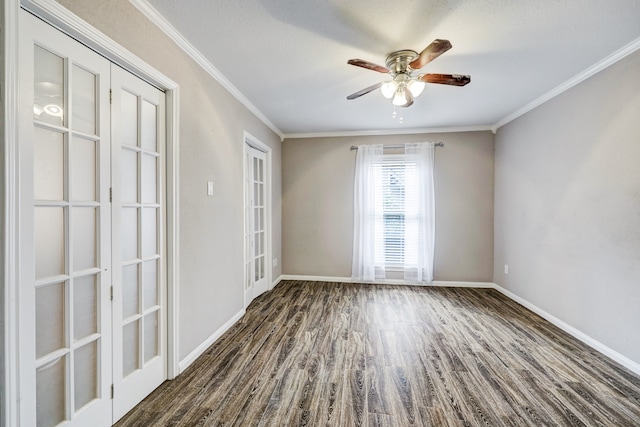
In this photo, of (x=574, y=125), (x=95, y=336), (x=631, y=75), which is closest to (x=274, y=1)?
(x=95, y=336)

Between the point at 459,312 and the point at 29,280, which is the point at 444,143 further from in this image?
the point at 29,280

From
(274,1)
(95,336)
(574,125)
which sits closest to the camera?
(95,336)

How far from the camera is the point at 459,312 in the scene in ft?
10.8

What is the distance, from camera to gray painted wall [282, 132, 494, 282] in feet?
14.1

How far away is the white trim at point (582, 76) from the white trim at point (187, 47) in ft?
11.0

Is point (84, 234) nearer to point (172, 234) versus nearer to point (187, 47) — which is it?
point (172, 234)

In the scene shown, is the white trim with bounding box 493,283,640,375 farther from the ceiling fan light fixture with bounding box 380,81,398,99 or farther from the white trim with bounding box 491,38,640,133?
the ceiling fan light fixture with bounding box 380,81,398,99

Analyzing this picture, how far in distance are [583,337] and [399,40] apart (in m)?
3.17

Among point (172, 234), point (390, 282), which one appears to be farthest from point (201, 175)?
point (390, 282)

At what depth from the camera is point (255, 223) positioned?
12.8ft

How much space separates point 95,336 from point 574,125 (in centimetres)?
424

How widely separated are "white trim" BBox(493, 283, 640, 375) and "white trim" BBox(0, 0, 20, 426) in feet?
12.5

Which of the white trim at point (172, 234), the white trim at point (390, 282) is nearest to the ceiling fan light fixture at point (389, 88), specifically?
the white trim at point (172, 234)

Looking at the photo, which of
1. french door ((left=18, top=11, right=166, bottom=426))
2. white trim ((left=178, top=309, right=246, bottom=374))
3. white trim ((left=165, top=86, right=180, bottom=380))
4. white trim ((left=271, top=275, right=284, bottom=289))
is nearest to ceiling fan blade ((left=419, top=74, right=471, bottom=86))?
white trim ((left=165, top=86, right=180, bottom=380))
